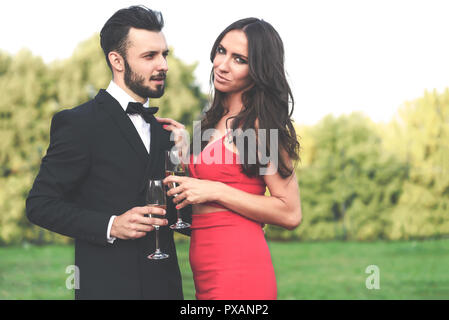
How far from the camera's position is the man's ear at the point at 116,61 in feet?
10.7

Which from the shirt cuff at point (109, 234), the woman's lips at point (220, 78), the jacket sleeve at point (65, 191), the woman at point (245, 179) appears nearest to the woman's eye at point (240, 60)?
the woman at point (245, 179)

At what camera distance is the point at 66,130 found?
9.70 ft

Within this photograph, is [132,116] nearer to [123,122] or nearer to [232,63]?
[123,122]

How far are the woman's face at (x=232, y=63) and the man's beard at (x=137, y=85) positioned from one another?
1.33 ft

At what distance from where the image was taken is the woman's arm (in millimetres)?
3084

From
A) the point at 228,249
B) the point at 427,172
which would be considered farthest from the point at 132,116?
the point at 427,172

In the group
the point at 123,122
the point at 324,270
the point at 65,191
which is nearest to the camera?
the point at 65,191

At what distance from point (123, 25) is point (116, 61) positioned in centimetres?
23

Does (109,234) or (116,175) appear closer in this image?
(109,234)

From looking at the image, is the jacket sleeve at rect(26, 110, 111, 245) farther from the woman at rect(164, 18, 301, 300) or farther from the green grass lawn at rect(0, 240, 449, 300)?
the green grass lawn at rect(0, 240, 449, 300)

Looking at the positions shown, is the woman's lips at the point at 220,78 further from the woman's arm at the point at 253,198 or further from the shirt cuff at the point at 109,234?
the shirt cuff at the point at 109,234

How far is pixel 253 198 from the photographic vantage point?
3.28 meters

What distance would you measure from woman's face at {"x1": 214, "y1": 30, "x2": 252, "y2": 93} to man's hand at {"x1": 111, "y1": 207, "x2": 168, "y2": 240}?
1.07 metres

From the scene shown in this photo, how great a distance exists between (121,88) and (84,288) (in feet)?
4.14
